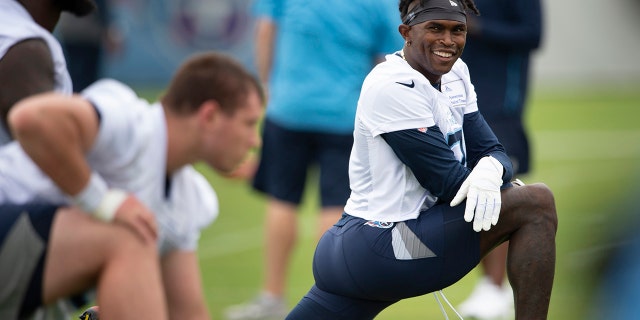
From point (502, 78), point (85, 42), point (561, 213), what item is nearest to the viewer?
point (502, 78)

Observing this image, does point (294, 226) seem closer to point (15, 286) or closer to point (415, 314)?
point (415, 314)

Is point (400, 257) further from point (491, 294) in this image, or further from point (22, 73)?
point (491, 294)

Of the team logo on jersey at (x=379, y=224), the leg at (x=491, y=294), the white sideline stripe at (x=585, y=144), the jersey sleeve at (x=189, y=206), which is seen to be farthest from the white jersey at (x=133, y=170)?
the white sideline stripe at (x=585, y=144)

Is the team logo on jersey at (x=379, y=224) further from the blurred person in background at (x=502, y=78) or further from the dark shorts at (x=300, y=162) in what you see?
the blurred person in background at (x=502, y=78)

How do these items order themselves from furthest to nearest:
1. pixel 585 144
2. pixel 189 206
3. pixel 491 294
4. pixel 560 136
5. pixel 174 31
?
pixel 174 31 → pixel 560 136 → pixel 585 144 → pixel 491 294 → pixel 189 206

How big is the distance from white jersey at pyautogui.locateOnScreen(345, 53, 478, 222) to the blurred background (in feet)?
2.07

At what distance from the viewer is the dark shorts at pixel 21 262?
4.10m

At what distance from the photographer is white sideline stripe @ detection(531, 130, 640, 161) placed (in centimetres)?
1416

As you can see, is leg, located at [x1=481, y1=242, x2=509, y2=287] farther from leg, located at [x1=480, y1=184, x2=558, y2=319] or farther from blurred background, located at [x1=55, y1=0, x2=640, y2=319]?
leg, located at [x1=480, y1=184, x2=558, y2=319]

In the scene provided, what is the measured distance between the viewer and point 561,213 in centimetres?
1017

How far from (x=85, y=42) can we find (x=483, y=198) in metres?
8.18

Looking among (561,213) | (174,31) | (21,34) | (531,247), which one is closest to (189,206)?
(21,34)

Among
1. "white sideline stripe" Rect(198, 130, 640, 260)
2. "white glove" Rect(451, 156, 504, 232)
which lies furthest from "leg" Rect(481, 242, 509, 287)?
"white sideline stripe" Rect(198, 130, 640, 260)

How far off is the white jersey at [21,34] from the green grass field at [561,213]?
2.09 metres
